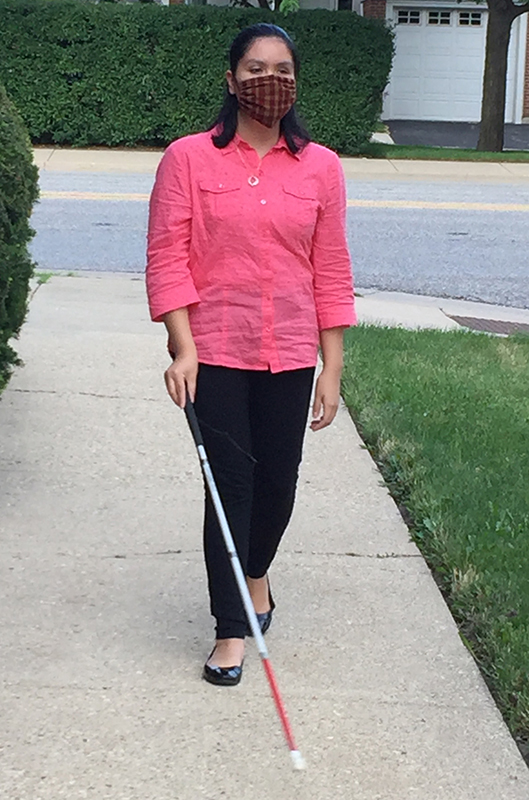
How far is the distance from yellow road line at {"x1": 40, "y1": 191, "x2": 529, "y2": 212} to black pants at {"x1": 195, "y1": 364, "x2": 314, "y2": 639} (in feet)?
38.4

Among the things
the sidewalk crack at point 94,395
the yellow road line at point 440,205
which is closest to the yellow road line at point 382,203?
the yellow road line at point 440,205

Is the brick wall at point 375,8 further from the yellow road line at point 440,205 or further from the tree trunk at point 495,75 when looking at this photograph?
the yellow road line at point 440,205

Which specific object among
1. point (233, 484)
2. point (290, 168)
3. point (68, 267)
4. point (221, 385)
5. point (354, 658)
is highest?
point (290, 168)

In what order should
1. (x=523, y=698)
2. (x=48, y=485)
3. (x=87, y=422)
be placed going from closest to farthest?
(x=523, y=698)
(x=48, y=485)
(x=87, y=422)

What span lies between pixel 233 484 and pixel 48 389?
317 cm

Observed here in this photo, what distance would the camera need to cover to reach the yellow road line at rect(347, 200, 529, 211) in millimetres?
15367

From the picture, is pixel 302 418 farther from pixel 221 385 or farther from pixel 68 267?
pixel 68 267

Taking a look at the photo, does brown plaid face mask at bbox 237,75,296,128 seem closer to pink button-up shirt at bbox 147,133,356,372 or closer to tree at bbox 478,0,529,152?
pink button-up shirt at bbox 147,133,356,372

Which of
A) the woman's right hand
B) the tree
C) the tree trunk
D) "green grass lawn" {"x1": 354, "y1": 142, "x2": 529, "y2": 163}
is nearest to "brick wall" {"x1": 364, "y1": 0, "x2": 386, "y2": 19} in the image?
the tree

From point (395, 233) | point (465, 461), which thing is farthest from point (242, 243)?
point (395, 233)

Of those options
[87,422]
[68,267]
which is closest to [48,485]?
[87,422]

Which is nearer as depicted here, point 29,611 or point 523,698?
point 523,698

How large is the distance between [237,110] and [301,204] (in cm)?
32

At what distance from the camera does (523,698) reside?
3.47m
